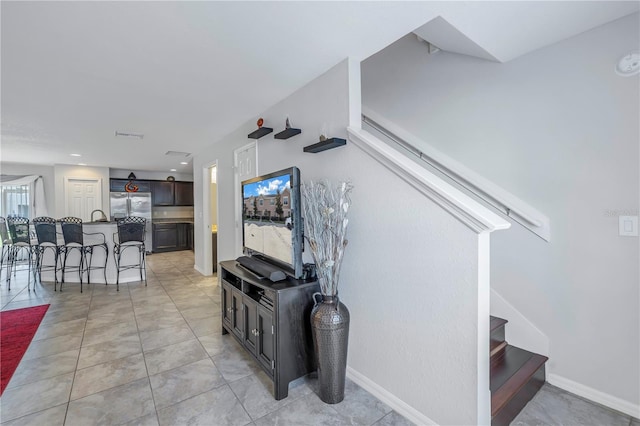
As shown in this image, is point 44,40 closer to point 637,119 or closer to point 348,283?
point 348,283

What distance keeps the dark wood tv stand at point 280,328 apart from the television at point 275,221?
5.9 inches

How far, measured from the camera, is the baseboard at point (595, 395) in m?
1.79

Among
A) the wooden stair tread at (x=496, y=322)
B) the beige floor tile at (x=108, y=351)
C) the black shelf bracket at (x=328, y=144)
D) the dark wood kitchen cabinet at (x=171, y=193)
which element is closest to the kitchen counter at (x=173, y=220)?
the dark wood kitchen cabinet at (x=171, y=193)

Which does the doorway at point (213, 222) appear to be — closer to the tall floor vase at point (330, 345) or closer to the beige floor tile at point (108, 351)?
the beige floor tile at point (108, 351)

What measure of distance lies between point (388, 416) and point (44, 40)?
319cm

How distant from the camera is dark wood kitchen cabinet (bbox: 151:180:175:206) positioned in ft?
27.7

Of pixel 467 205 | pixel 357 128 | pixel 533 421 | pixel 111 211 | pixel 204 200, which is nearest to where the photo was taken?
pixel 467 205

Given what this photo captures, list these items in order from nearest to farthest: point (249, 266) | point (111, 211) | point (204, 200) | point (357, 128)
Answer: point (357, 128) → point (249, 266) → point (204, 200) → point (111, 211)

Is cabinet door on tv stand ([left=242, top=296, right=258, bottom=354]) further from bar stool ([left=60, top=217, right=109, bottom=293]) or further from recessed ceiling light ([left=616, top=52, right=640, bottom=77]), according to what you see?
bar stool ([left=60, top=217, right=109, bottom=293])

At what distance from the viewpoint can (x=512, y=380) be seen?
6.08ft

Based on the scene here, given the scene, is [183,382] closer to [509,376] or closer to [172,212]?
[509,376]

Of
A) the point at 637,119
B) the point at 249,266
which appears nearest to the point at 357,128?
the point at 249,266

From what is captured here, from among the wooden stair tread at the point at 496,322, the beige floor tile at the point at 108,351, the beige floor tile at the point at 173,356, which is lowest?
the beige floor tile at the point at 173,356

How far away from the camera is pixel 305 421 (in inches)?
70.1
